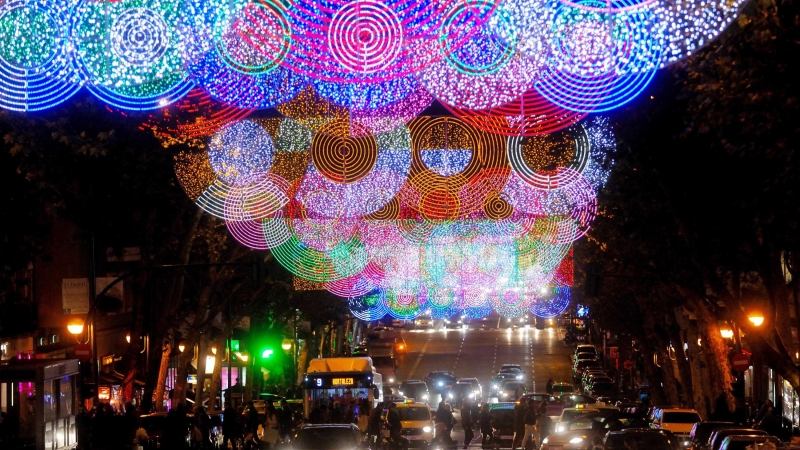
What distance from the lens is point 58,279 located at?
137ft

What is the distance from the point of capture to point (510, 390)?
54.5 metres

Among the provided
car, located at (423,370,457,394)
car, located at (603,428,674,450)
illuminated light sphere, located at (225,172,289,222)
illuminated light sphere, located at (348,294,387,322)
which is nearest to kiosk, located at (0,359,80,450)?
car, located at (603,428,674,450)

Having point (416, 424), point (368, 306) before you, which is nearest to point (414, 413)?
point (416, 424)

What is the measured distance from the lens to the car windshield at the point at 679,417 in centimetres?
3167

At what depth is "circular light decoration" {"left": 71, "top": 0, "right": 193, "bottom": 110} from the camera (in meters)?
17.2

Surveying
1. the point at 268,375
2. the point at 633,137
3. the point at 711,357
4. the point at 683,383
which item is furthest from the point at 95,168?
the point at 268,375

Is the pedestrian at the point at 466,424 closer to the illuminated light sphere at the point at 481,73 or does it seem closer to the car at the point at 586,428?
the car at the point at 586,428

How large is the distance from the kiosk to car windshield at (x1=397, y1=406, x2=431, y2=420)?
13.2 m

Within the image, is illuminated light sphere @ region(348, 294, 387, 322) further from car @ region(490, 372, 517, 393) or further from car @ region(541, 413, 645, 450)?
car @ region(541, 413, 645, 450)

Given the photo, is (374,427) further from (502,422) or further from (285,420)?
(502,422)

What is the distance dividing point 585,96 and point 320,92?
36.3ft

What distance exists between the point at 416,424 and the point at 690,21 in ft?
69.3

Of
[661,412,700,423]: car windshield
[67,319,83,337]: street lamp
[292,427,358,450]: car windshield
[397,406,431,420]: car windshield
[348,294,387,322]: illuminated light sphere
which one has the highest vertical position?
[348,294,387,322]: illuminated light sphere

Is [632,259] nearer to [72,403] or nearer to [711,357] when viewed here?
[711,357]
